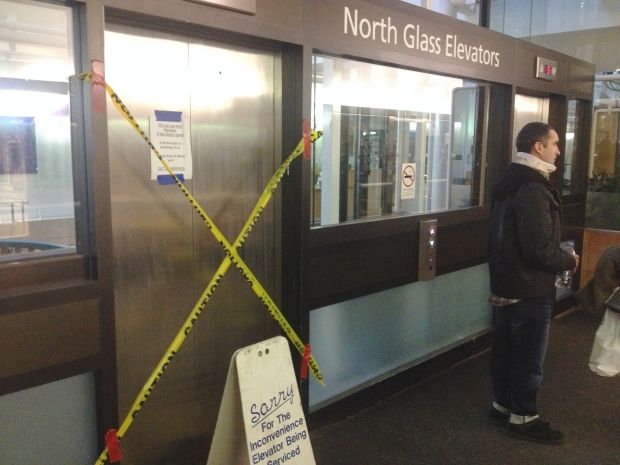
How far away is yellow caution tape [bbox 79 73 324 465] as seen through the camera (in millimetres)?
2691

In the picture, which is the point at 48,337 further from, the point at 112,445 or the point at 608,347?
the point at 608,347

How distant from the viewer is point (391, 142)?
4.55 m

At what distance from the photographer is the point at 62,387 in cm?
270

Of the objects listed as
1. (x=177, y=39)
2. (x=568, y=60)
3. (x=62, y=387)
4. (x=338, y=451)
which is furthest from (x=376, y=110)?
(x=568, y=60)

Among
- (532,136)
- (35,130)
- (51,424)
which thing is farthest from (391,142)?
(51,424)

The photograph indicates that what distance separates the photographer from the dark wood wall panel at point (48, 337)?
7.94 feet


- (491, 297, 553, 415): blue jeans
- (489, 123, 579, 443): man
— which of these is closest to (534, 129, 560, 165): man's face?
(489, 123, 579, 443): man

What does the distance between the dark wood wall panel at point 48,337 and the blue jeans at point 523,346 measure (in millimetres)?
2468

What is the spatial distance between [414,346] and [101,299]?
2949mm

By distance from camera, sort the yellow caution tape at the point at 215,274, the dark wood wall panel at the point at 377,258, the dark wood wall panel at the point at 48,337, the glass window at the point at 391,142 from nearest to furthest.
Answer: the dark wood wall panel at the point at 48,337 < the yellow caution tape at the point at 215,274 < the dark wood wall panel at the point at 377,258 < the glass window at the point at 391,142

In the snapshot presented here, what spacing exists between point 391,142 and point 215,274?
6.43 feet

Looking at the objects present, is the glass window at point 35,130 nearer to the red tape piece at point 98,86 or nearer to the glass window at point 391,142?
the red tape piece at point 98,86

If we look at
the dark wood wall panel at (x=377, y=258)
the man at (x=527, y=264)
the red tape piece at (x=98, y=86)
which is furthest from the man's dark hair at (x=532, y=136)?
the red tape piece at (x=98, y=86)

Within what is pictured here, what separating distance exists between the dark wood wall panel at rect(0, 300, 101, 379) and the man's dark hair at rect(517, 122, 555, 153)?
264 centimetres
